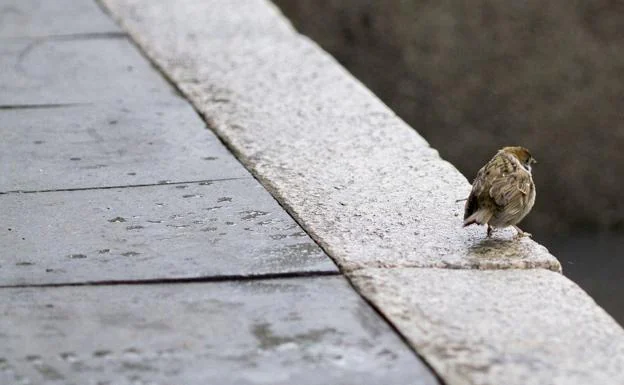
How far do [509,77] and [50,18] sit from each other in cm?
405

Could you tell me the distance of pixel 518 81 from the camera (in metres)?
10.5

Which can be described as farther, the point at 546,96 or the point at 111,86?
the point at 546,96

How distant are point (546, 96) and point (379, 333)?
297 inches

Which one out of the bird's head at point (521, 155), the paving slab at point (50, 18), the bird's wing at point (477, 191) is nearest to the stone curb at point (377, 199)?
the bird's wing at point (477, 191)

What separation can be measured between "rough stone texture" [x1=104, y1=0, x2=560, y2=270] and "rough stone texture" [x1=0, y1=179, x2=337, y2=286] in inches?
5.5

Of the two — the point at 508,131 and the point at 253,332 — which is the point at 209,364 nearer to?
the point at 253,332

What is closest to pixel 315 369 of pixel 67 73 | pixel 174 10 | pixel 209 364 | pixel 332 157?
pixel 209 364

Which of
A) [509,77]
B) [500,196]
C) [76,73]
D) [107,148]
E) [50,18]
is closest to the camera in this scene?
[500,196]

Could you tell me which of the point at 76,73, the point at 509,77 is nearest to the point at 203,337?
the point at 76,73

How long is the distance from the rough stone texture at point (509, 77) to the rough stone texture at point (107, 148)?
15.3ft

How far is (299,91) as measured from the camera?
6.51m

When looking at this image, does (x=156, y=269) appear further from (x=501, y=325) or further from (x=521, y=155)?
(x=521, y=155)

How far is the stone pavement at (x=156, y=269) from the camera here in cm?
318

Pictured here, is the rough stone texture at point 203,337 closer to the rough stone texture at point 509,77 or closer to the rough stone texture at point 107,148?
the rough stone texture at point 107,148
